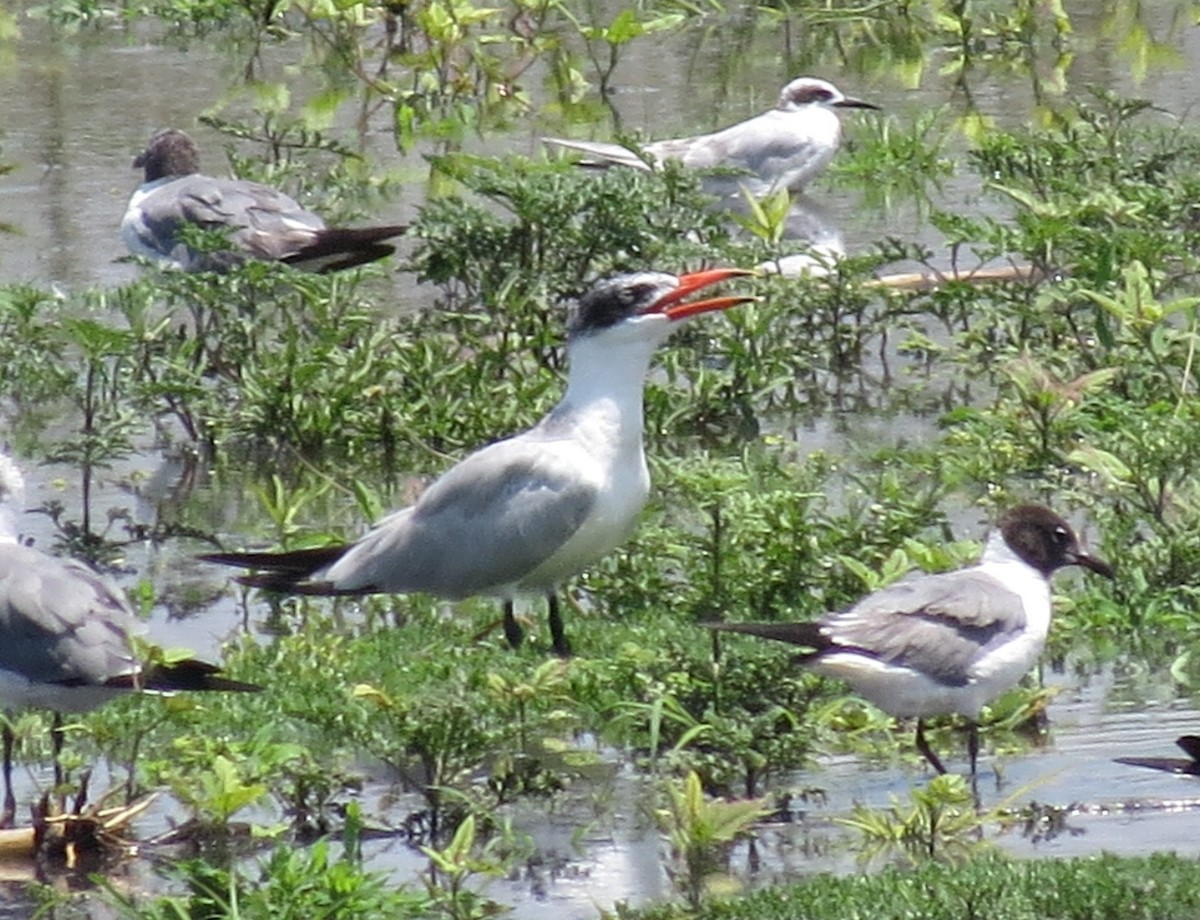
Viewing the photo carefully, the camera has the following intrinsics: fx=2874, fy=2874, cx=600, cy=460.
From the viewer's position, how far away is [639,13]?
66.0 feet

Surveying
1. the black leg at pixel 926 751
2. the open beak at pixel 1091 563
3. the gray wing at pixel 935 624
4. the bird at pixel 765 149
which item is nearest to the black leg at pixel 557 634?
the gray wing at pixel 935 624

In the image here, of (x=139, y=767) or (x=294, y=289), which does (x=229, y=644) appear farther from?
(x=294, y=289)

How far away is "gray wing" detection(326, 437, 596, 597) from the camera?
7977mm

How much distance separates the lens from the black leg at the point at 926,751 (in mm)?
6824

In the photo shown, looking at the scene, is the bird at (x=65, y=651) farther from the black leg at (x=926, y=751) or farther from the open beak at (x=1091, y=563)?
the open beak at (x=1091, y=563)

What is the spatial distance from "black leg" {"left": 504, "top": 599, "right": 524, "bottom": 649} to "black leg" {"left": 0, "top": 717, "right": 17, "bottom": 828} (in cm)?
165

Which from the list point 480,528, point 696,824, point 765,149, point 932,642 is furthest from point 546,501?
point 765,149

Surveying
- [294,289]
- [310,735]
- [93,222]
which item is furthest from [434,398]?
[93,222]

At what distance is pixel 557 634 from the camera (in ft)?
25.9

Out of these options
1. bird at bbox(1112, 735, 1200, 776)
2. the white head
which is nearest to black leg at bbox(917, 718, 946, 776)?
bird at bbox(1112, 735, 1200, 776)

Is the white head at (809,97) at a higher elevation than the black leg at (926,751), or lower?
higher

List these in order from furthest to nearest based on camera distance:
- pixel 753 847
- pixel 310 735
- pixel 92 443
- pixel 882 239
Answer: pixel 882 239
pixel 92 443
pixel 310 735
pixel 753 847

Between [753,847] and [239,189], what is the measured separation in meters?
6.39

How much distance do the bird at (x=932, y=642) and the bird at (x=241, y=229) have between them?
14.2 ft
